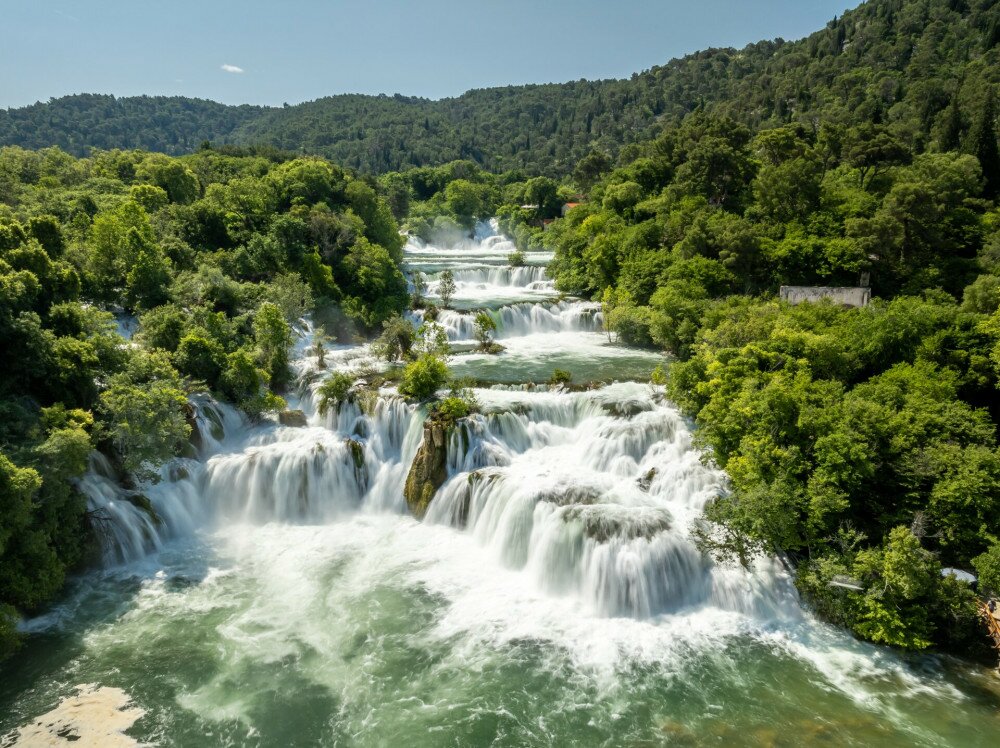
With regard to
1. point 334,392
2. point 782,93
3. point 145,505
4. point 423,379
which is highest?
point 782,93

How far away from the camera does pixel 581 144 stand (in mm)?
174500

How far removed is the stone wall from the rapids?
40.1 ft

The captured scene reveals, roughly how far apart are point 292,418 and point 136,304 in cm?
1246

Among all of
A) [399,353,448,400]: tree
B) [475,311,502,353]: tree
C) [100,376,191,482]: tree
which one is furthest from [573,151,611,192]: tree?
[100,376,191,482]: tree

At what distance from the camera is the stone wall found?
3055cm

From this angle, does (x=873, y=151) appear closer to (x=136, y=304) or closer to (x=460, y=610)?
(x=460, y=610)

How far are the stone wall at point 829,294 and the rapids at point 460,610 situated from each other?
1221 cm

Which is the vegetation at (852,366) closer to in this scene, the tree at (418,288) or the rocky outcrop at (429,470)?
the rocky outcrop at (429,470)

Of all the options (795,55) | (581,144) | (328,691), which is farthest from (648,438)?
(581,144)

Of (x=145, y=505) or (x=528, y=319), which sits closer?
(x=145, y=505)

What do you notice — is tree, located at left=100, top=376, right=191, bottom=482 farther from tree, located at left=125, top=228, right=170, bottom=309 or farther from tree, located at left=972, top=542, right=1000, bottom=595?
tree, located at left=972, top=542, right=1000, bottom=595

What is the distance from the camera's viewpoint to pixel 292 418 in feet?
87.1

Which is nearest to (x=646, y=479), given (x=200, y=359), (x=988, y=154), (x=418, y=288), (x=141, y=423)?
(x=141, y=423)

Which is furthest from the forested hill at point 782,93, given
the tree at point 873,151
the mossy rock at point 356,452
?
the mossy rock at point 356,452
